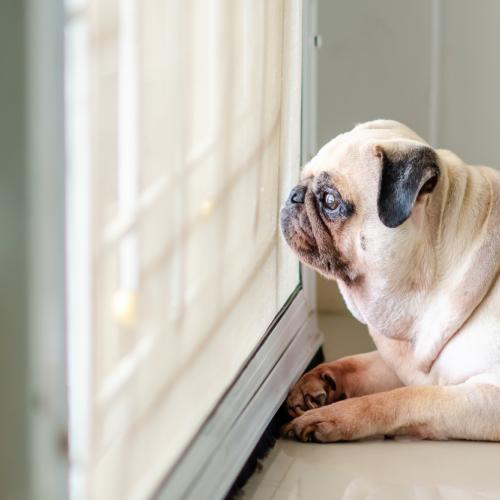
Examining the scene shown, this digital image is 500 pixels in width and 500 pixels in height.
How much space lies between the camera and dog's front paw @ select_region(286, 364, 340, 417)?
151 cm

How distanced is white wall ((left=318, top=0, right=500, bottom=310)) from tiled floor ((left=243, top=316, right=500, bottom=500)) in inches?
33.5

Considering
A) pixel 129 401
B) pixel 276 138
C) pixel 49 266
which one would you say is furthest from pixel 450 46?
pixel 49 266

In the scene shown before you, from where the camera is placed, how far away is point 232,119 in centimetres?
128

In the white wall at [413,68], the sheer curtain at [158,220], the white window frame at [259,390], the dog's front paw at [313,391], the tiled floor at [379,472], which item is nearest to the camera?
the sheer curtain at [158,220]

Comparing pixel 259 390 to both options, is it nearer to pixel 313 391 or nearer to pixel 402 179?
pixel 313 391

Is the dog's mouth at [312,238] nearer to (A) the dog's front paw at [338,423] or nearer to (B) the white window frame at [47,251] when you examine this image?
(A) the dog's front paw at [338,423]

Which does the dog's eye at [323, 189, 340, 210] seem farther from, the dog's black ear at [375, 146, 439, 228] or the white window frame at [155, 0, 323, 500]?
the white window frame at [155, 0, 323, 500]

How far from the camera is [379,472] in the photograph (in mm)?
1316

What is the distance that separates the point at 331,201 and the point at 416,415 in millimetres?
305

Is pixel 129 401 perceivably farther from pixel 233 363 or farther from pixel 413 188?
pixel 413 188

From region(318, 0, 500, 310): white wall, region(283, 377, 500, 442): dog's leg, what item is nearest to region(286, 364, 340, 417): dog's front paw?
region(283, 377, 500, 442): dog's leg

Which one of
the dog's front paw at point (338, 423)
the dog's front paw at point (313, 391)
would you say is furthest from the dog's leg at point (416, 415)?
the dog's front paw at point (313, 391)

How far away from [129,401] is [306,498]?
0.43 metres

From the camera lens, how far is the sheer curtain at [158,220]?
762mm
